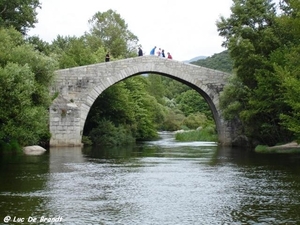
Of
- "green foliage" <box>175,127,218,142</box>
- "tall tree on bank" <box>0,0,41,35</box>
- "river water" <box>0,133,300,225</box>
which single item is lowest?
"river water" <box>0,133,300,225</box>

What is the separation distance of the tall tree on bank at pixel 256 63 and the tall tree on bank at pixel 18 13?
477 inches

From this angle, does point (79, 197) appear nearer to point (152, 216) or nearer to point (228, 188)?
point (152, 216)

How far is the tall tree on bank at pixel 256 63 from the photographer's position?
89.7 ft

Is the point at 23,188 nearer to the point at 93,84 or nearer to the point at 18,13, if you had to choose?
the point at 93,84

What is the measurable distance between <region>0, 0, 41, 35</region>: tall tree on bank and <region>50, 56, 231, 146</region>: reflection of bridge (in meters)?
4.93

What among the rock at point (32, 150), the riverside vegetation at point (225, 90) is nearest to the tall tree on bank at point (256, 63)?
the riverside vegetation at point (225, 90)

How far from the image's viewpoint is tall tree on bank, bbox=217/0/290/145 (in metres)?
27.3

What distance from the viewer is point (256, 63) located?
28.3m

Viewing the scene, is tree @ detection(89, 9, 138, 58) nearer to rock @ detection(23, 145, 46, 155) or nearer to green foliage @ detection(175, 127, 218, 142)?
green foliage @ detection(175, 127, 218, 142)

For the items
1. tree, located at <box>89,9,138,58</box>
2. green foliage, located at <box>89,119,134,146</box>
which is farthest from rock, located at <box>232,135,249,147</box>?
tree, located at <box>89,9,138,58</box>

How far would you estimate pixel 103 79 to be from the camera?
108 ft

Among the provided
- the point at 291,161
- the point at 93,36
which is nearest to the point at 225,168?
the point at 291,161

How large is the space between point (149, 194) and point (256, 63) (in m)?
17.7

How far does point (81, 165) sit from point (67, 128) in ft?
44.8
